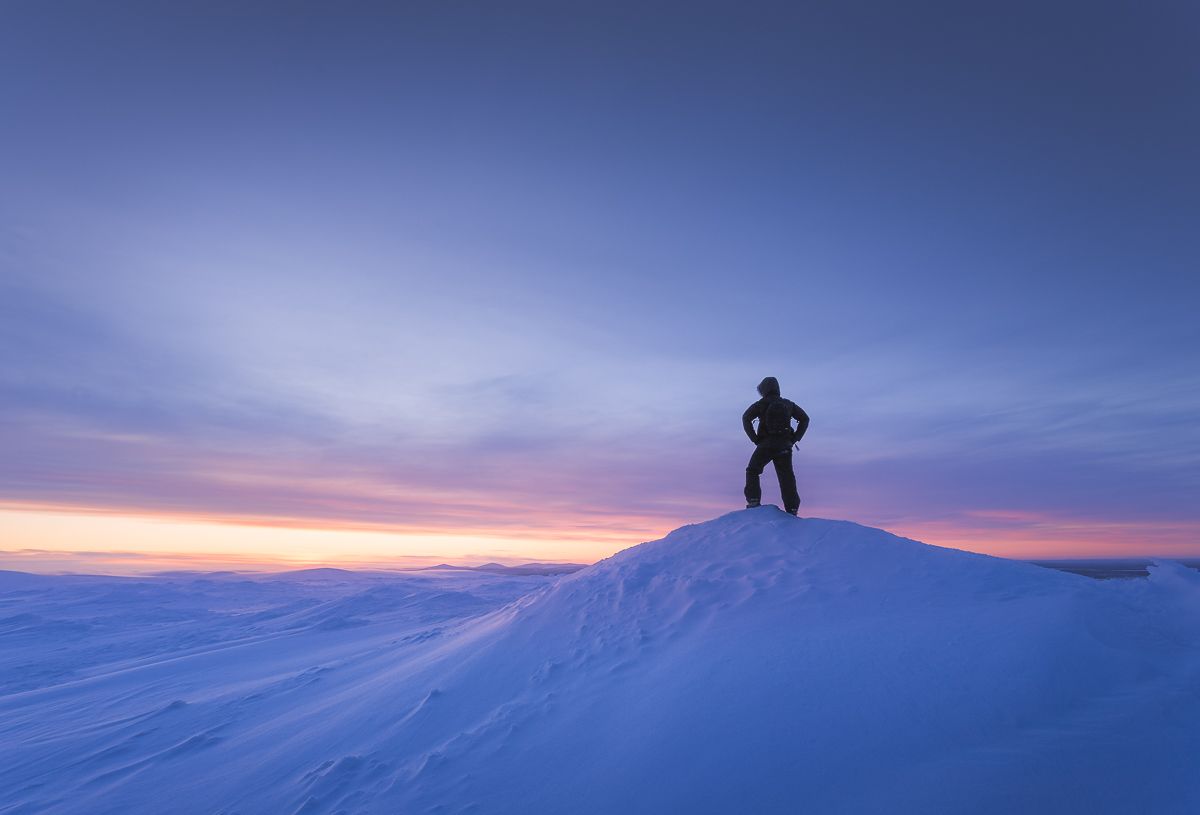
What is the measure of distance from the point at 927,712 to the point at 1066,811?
120cm

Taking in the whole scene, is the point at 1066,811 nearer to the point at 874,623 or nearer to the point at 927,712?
the point at 927,712

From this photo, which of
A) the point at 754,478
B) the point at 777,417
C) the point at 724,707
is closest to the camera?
the point at 724,707

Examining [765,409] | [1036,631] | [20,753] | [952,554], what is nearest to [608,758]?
[1036,631]

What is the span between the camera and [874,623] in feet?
21.2

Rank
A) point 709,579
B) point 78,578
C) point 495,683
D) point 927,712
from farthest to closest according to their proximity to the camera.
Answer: point 78,578 → point 709,579 → point 495,683 → point 927,712

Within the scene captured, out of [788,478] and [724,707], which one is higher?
[788,478]

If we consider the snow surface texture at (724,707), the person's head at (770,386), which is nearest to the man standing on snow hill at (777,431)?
the person's head at (770,386)

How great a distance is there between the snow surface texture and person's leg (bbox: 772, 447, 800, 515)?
20.8 inches

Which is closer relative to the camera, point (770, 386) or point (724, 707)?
point (724, 707)

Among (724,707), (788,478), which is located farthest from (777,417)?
(724,707)

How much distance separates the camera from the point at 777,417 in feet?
33.9

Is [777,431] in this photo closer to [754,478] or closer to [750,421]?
[750,421]

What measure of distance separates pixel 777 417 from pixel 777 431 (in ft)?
0.95

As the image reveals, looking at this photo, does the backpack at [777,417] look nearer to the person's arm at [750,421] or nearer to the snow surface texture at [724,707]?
the person's arm at [750,421]
